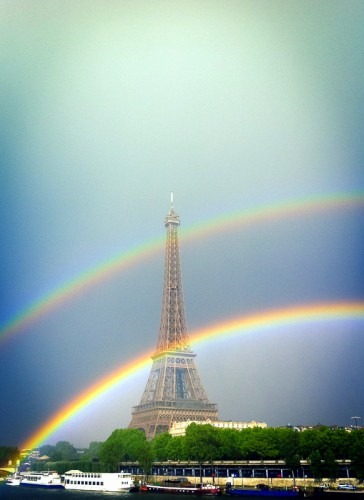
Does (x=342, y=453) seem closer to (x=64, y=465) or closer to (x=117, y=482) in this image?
(x=117, y=482)

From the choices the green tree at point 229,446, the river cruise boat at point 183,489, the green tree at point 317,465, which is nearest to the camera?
the green tree at point 317,465

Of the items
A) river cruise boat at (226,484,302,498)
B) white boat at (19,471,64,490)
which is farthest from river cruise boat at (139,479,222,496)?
white boat at (19,471,64,490)

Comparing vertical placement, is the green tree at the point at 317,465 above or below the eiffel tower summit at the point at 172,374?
below

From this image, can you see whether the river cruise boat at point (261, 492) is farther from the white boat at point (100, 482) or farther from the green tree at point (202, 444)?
the white boat at point (100, 482)

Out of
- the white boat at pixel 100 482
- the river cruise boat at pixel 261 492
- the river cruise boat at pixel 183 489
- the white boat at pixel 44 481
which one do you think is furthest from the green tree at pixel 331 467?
the white boat at pixel 44 481

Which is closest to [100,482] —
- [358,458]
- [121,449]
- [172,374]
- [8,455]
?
[121,449]

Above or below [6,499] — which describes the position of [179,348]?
above

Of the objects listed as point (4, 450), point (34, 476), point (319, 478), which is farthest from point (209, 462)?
point (4, 450)
